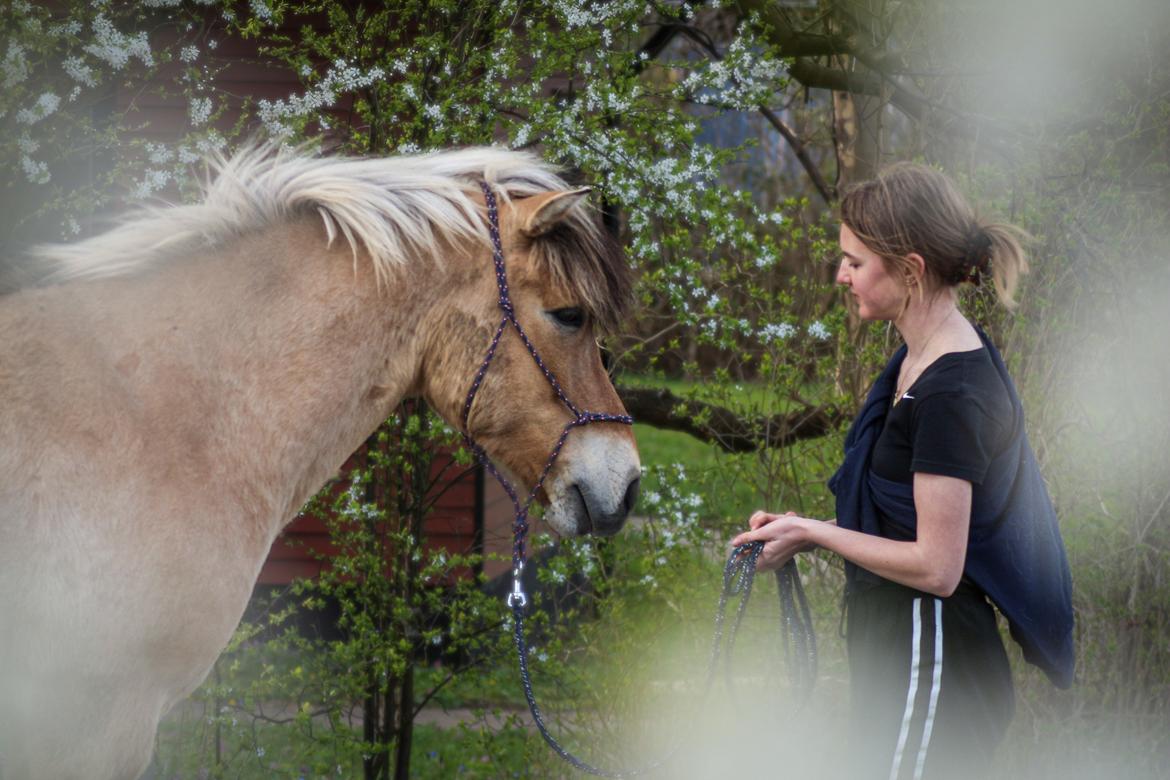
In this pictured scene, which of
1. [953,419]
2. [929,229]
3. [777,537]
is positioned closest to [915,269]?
[929,229]

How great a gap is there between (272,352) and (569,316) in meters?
0.74

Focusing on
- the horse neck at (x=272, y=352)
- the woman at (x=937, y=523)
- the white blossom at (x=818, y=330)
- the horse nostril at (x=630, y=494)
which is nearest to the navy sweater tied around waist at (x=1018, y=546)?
the woman at (x=937, y=523)

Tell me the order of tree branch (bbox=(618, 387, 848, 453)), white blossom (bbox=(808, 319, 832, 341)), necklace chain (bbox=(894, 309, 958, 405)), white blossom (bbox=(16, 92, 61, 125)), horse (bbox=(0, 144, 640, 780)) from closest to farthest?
horse (bbox=(0, 144, 640, 780))
necklace chain (bbox=(894, 309, 958, 405))
white blossom (bbox=(16, 92, 61, 125))
white blossom (bbox=(808, 319, 832, 341))
tree branch (bbox=(618, 387, 848, 453))

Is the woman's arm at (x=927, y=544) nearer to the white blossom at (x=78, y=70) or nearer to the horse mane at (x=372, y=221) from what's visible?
the horse mane at (x=372, y=221)

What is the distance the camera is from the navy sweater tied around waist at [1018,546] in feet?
7.67

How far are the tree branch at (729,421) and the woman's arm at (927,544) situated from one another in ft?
8.03

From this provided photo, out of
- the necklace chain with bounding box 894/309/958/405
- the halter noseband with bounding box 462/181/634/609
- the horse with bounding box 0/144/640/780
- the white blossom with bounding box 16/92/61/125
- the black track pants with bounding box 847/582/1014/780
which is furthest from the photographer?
the white blossom with bounding box 16/92/61/125

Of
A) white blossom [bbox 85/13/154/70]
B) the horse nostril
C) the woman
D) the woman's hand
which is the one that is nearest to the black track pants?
the woman

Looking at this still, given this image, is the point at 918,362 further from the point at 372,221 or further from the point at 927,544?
the point at 372,221

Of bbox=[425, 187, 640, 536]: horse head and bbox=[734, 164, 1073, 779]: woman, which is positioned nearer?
bbox=[734, 164, 1073, 779]: woman

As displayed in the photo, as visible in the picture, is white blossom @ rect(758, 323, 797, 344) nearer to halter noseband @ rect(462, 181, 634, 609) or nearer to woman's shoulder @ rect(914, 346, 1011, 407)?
halter noseband @ rect(462, 181, 634, 609)

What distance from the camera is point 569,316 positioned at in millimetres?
2664

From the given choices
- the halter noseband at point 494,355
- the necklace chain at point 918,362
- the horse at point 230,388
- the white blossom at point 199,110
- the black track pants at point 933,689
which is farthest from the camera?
the white blossom at point 199,110

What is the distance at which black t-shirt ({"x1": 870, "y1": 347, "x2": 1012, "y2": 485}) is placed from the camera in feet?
7.38
